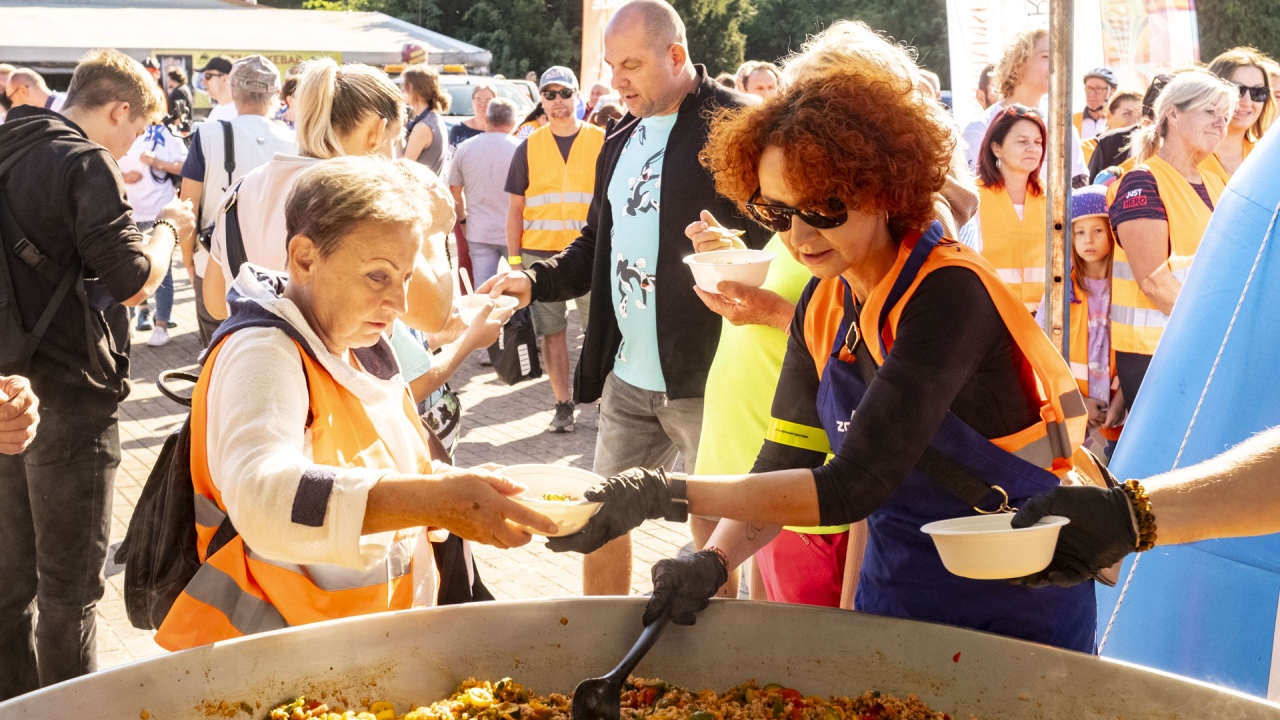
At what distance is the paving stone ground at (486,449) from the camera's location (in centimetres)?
498

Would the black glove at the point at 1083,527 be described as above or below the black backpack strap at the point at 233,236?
below

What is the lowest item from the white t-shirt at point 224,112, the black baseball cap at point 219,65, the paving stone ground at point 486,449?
the paving stone ground at point 486,449

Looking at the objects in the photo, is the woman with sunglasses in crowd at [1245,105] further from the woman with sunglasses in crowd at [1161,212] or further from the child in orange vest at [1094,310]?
the child in orange vest at [1094,310]

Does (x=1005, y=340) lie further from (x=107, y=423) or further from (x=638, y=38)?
(x=107, y=423)

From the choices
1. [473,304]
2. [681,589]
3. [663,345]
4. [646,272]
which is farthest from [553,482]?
[646,272]

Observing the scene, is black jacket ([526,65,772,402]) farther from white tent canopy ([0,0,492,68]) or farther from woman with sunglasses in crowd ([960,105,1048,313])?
white tent canopy ([0,0,492,68])

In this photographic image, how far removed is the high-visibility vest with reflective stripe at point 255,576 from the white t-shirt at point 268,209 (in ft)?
5.00

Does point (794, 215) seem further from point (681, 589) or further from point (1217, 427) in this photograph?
point (1217, 427)

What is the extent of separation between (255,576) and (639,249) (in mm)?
2239

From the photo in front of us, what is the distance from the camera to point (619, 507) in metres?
1.96

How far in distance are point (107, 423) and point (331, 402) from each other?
1924 millimetres

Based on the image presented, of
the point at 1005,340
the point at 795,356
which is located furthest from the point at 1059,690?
the point at 795,356

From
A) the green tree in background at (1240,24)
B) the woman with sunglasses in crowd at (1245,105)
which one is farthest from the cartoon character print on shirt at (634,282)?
the green tree in background at (1240,24)

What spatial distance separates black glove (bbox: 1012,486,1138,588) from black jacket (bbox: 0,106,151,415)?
290 cm
